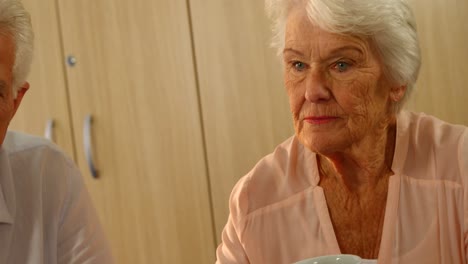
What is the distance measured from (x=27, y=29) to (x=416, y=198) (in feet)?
2.87

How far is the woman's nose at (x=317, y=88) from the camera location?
1.59 metres

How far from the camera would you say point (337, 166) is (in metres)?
1.70

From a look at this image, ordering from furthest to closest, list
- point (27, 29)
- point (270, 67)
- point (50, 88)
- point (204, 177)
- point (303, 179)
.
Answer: point (50, 88) → point (204, 177) → point (270, 67) → point (303, 179) → point (27, 29)

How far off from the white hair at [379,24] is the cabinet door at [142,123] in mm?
1389

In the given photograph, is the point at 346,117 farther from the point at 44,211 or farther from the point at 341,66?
the point at 44,211

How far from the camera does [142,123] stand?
3125mm

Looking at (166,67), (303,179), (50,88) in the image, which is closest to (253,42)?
(166,67)

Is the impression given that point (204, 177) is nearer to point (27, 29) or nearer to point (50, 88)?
point (50, 88)

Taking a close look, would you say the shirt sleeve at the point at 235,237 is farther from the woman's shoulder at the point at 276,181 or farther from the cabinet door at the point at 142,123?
the cabinet door at the point at 142,123

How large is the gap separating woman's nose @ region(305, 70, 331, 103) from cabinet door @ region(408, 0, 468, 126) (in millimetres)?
993

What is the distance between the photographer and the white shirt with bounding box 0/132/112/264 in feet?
5.50

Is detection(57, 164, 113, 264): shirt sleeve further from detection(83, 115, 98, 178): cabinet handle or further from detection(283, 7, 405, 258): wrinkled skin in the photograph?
detection(83, 115, 98, 178): cabinet handle

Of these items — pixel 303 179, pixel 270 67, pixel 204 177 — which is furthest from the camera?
pixel 204 177

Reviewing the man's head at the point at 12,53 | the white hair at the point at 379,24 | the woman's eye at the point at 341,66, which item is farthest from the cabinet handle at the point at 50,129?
Answer: the woman's eye at the point at 341,66
